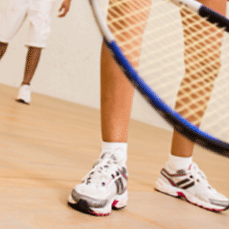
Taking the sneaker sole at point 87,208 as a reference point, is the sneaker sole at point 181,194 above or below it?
below

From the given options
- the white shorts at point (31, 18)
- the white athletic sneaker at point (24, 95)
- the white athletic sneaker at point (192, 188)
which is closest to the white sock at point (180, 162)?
the white athletic sneaker at point (192, 188)

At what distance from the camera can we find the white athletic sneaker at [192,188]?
998 mm

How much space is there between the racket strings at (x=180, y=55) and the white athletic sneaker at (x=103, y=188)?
0.30 m

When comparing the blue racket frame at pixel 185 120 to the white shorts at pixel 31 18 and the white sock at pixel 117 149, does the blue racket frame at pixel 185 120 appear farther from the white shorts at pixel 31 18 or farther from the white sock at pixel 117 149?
the white shorts at pixel 31 18

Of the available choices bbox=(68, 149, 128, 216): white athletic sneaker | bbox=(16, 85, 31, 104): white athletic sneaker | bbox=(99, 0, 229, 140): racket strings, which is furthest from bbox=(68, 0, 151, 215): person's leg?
bbox=(16, 85, 31, 104): white athletic sneaker

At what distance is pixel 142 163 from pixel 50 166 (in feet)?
1.88

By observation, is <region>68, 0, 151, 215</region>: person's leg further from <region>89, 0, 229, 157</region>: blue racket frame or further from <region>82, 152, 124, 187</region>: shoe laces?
<region>89, 0, 229, 157</region>: blue racket frame

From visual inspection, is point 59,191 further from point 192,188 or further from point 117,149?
point 192,188

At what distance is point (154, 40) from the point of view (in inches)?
21.5

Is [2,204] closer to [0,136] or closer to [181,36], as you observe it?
[181,36]

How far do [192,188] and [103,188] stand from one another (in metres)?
0.36

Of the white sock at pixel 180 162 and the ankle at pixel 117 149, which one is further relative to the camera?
the white sock at pixel 180 162

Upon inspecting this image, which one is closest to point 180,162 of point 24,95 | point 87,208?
point 87,208

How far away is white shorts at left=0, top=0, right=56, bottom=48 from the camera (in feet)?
7.83
